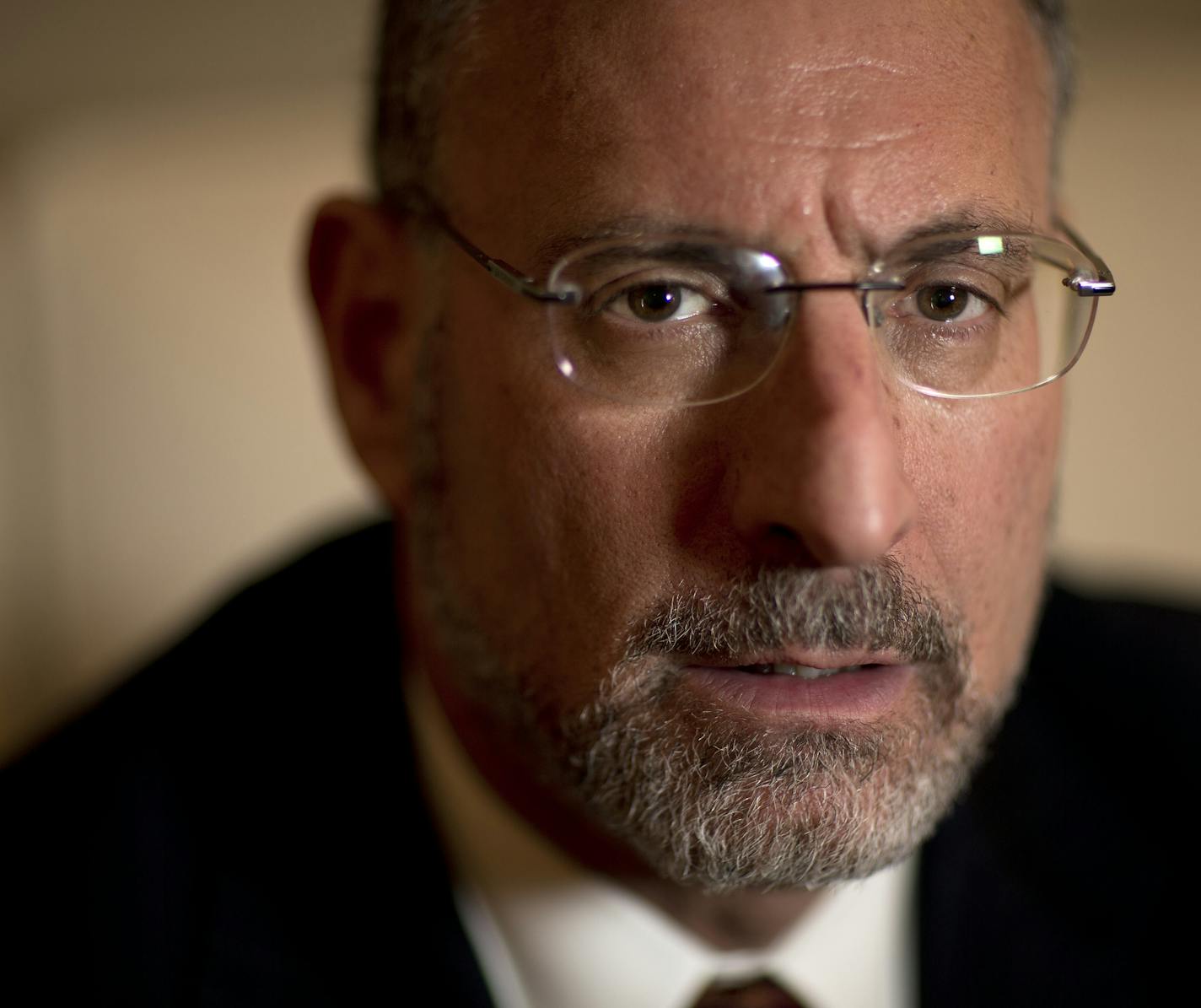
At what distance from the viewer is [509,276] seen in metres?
1.06

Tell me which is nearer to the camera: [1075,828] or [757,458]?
[757,458]

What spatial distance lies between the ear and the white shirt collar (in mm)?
345

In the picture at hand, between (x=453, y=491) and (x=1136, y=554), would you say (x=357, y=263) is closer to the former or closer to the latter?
(x=453, y=491)

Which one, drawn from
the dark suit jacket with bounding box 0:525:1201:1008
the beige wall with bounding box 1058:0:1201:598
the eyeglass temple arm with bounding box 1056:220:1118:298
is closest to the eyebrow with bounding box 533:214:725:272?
the eyeglass temple arm with bounding box 1056:220:1118:298

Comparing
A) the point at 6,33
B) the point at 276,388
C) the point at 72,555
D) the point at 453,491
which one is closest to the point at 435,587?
the point at 453,491

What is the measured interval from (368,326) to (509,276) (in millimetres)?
339

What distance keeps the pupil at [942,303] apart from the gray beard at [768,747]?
0.78 ft

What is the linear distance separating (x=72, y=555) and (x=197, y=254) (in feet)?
1.89

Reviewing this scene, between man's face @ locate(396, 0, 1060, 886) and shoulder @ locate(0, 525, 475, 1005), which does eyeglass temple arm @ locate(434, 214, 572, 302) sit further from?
shoulder @ locate(0, 525, 475, 1005)

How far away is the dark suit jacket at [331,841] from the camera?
125cm

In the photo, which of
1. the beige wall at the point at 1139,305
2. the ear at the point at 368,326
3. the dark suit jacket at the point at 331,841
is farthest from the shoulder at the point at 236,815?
the beige wall at the point at 1139,305

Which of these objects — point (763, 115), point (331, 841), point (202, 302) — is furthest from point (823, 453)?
point (202, 302)

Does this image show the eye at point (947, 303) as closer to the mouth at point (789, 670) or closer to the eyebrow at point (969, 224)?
the eyebrow at point (969, 224)

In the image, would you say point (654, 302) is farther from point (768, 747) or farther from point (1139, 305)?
point (1139, 305)
